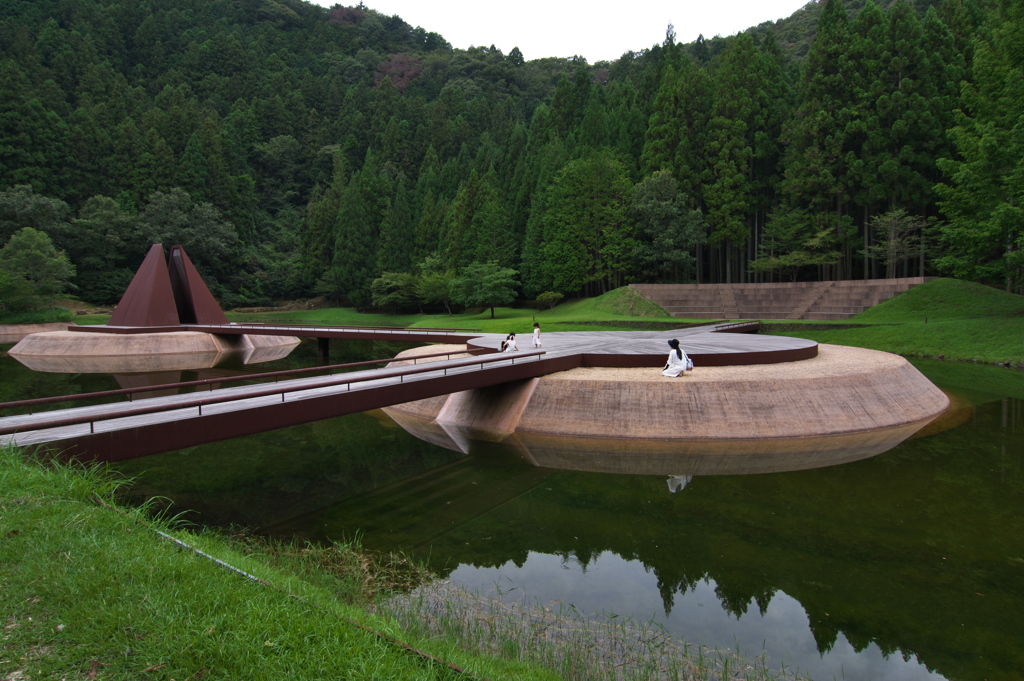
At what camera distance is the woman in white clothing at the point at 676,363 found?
1384 centimetres

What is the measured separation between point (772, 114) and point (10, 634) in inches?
1867

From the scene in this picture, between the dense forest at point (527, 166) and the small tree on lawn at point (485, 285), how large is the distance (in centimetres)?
28

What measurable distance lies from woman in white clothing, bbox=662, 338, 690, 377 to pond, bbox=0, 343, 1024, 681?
12.2 ft

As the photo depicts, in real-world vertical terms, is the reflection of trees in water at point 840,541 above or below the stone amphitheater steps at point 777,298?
below

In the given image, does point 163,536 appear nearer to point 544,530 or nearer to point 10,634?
point 10,634

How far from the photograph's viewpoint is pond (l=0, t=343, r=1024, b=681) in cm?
574

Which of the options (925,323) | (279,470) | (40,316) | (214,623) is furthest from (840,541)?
(40,316)

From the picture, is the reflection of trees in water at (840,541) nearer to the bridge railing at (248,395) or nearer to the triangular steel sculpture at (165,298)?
the bridge railing at (248,395)

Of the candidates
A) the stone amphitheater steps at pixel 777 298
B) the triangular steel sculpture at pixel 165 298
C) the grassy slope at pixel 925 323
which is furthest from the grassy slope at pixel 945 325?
the triangular steel sculpture at pixel 165 298

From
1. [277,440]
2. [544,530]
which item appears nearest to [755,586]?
[544,530]

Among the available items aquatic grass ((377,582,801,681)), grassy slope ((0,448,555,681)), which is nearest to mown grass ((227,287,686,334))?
aquatic grass ((377,582,801,681))

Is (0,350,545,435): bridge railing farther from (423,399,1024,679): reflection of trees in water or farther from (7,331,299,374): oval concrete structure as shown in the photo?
(7,331,299,374): oval concrete structure

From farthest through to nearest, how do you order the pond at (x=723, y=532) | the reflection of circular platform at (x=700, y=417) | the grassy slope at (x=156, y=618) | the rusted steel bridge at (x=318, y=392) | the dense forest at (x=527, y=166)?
the dense forest at (x=527, y=166), the reflection of circular platform at (x=700, y=417), the rusted steel bridge at (x=318, y=392), the pond at (x=723, y=532), the grassy slope at (x=156, y=618)

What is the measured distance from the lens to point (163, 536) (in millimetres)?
5383
